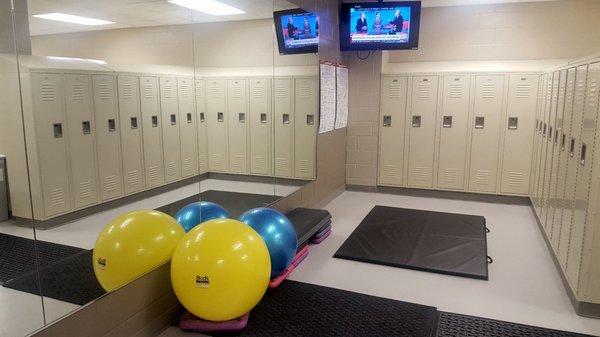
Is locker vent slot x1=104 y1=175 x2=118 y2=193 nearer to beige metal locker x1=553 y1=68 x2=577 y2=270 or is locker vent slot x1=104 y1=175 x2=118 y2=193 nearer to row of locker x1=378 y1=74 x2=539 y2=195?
beige metal locker x1=553 y1=68 x2=577 y2=270

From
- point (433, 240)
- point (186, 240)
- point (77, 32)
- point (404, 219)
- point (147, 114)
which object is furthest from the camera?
point (404, 219)

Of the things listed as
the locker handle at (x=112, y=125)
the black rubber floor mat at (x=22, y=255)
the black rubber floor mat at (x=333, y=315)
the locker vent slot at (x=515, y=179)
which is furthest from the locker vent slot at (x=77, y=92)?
the locker vent slot at (x=515, y=179)

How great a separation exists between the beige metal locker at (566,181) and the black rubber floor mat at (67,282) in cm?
320

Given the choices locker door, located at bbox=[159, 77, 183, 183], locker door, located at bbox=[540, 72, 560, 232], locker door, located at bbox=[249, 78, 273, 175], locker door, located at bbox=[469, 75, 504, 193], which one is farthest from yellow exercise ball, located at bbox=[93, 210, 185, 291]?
locker door, located at bbox=[469, 75, 504, 193]

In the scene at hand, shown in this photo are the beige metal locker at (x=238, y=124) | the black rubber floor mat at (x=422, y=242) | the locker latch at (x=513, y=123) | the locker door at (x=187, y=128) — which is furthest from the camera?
the locker latch at (x=513, y=123)

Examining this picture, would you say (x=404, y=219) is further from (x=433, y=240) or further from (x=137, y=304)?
(x=137, y=304)

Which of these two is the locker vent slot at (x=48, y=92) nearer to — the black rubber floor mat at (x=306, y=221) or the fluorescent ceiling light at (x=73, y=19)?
the fluorescent ceiling light at (x=73, y=19)

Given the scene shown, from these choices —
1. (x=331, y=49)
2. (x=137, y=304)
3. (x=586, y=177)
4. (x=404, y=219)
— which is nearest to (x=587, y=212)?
(x=586, y=177)

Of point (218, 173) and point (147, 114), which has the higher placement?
point (147, 114)

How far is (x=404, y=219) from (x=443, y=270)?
1.40m

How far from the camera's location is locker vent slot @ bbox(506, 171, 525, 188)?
544 centimetres

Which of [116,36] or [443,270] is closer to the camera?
[116,36]

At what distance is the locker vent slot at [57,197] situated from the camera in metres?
2.36

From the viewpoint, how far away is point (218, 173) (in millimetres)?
4164
